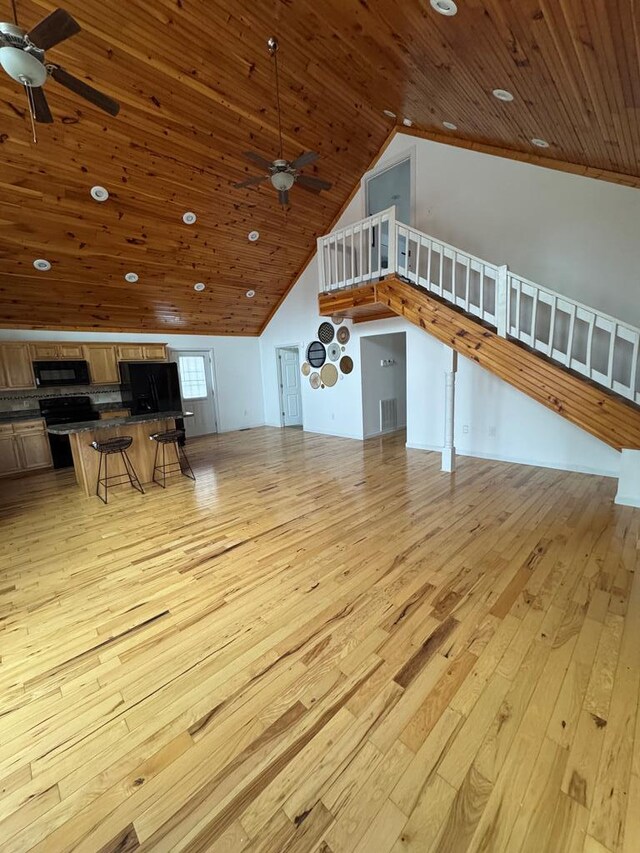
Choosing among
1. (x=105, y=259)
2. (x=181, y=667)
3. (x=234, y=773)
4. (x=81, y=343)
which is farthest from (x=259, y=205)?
(x=234, y=773)

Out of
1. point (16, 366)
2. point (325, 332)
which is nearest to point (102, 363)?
point (16, 366)

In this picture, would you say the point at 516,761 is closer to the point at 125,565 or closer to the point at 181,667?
the point at 181,667

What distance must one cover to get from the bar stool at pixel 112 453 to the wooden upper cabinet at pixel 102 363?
2330mm

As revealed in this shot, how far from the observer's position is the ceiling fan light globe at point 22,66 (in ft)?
6.04

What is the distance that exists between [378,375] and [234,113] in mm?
4394

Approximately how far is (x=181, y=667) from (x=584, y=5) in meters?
3.98

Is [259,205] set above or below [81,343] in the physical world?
above

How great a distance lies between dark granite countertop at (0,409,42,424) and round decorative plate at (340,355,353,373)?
5.33 meters

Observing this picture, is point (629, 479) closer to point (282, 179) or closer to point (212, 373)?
point (282, 179)

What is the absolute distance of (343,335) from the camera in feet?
22.1

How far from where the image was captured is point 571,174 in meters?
4.05

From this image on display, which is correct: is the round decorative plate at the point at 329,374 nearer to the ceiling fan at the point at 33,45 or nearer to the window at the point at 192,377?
the window at the point at 192,377

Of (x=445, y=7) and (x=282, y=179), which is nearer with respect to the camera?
(x=445, y=7)

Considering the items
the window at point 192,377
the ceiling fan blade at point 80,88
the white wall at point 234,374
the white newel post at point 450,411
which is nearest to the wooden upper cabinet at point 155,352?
the white wall at point 234,374
